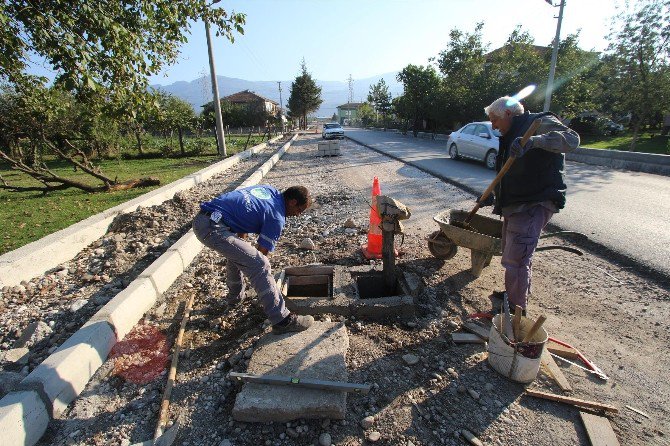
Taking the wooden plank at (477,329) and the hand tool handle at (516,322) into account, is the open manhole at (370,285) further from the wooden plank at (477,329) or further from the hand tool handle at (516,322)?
the hand tool handle at (516,322)

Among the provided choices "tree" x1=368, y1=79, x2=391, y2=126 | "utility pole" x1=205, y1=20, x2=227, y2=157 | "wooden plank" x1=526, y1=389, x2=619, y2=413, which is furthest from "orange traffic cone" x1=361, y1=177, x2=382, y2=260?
"tree" x1=368, y1=79, x2=391, y2=126

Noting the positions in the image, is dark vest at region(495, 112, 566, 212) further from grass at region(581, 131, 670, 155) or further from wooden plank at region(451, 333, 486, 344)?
grass at region(581, 131, 670, 155)

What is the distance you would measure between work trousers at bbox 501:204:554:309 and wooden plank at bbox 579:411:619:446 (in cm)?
92

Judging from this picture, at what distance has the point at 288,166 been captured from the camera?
13.6 m

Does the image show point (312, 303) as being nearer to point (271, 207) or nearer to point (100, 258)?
point (271, 207)

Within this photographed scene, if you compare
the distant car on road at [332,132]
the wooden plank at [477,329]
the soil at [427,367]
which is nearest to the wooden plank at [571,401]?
the soil at [427,367]

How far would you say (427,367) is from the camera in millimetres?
2682

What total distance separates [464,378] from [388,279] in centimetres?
141

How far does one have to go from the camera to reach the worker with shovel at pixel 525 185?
281 cm

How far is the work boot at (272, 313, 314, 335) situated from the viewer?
117 inches

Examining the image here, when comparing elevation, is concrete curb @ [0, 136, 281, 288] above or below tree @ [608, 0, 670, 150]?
below

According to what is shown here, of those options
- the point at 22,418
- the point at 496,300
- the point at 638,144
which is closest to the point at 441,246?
the point at 496,300

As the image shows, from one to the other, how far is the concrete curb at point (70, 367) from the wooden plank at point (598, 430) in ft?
11.1

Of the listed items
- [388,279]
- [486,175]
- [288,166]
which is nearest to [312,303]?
[388,279]
